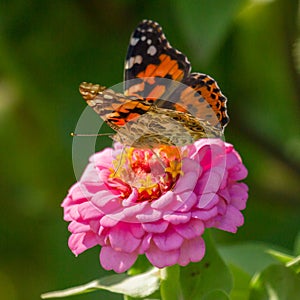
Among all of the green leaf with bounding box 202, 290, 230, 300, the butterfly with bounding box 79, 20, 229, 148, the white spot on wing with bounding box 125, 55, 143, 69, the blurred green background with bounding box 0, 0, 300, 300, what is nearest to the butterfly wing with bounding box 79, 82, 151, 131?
the butterfly with bounding box 79, 20, 229, 148

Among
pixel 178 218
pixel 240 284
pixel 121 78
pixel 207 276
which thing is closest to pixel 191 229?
pixel 178 218

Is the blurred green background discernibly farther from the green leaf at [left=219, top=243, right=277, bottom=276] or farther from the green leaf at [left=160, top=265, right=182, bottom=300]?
the green leaf at [left=160, top=265, right=182, bottom=300]

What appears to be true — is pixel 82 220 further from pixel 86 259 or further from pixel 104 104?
pixel 86 259

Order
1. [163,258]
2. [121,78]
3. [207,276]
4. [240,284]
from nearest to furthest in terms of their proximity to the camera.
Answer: [163,258]
[207,276]
[240,284]
[121,78]

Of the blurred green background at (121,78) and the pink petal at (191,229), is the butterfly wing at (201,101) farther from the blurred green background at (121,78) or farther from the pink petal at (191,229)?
the blurred green background at (121,78)

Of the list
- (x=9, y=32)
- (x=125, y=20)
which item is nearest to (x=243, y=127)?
(x=125, y=20)

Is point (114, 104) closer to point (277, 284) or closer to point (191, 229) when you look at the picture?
point (191, 229)
